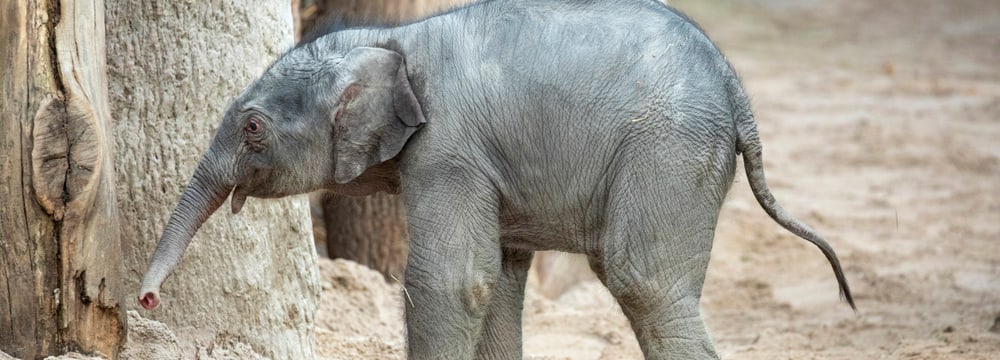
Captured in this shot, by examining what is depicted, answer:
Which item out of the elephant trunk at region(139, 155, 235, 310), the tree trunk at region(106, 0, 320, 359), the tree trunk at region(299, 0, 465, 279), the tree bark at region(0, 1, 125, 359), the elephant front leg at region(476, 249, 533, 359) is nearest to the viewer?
the tree bark at region(0, 1, 125, 359)

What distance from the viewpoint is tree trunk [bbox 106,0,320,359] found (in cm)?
610

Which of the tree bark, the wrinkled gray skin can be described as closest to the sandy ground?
the wrinkled gray skin

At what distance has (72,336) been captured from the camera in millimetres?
5223

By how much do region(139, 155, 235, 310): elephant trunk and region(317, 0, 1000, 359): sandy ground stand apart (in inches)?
33.5

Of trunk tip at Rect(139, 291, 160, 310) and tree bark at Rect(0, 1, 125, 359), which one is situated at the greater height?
tree bark at Rect(0, 1, 125, 359)

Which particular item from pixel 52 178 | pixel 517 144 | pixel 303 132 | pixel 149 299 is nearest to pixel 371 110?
pixel 303 132

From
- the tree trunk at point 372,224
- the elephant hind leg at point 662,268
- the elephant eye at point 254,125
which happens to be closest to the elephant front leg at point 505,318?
the elephant hind leg at point 662,268

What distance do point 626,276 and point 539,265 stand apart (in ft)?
15.5

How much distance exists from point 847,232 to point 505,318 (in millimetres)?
5864

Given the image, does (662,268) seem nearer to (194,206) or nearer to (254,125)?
(254,125)

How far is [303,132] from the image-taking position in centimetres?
541

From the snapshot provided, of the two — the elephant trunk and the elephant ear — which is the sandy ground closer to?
the elephant ear

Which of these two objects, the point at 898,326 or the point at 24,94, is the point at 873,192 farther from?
the point at 24,94

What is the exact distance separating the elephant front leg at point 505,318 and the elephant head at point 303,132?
0.74m
